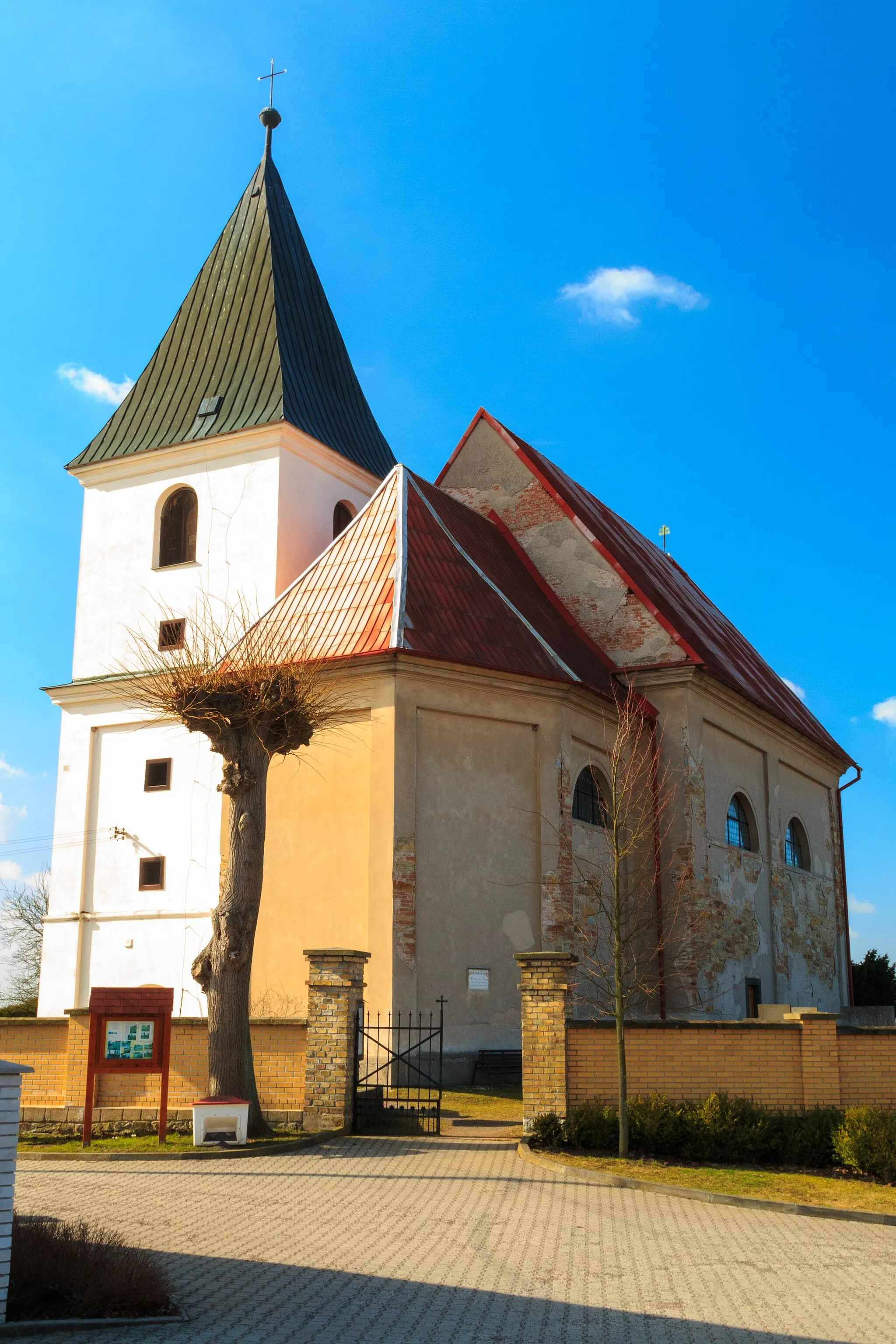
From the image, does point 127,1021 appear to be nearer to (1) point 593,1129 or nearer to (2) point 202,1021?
(2) point 202,1021

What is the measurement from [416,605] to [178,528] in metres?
9.51

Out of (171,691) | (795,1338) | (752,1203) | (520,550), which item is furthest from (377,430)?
(795,1338)

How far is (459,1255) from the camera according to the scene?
899 cm

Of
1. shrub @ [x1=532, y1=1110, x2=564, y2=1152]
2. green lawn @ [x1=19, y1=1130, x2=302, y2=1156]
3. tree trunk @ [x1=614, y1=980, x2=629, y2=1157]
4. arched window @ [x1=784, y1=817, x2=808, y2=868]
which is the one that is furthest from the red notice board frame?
arched window @ [x1=784, y1=817, x2=808, y2=868]

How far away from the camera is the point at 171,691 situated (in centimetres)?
1498

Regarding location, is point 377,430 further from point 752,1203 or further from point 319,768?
point 752,1203

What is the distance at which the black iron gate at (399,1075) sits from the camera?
14.6 m

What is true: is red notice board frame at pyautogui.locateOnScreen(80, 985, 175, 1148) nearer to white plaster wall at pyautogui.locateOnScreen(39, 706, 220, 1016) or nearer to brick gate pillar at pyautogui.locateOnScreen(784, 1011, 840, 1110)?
brick gate pillar at pyautogui.locateOnScreen(784, 1011, 840, 1110)

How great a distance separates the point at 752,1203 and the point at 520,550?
1700 centimetres

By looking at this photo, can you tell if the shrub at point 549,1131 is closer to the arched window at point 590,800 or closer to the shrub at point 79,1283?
the shrub at point 79,1283

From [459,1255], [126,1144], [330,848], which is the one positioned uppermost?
[330,848]

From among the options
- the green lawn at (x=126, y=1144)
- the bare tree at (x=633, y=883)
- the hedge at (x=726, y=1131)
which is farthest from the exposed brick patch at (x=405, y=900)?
the hedge at (x=726, y=1131)

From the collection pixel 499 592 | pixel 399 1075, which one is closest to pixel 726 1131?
pixel 399 1075

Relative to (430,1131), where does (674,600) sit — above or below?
above
